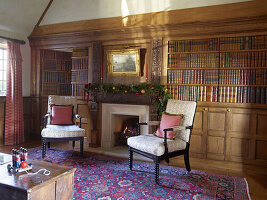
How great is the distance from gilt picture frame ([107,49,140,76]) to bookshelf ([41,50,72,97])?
1.61 m

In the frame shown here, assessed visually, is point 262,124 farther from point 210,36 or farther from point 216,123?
point 210,36

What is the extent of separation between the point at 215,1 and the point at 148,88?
1.84 meters

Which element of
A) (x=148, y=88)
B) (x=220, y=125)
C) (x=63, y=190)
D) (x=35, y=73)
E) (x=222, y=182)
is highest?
(x=35, y=73)

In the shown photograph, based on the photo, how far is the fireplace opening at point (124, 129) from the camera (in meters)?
5.11

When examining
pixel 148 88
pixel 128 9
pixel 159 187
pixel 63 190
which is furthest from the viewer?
pixel 128 9

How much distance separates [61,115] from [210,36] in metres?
3.01

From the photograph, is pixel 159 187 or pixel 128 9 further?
pixel 128 9

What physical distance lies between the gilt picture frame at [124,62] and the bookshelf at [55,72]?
63.6 inches

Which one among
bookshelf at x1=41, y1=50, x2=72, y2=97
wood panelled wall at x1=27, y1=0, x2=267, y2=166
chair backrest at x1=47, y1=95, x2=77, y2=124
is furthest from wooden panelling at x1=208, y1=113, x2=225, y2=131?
bookshelf at x1=41, y1=50, x2=72, y2=97

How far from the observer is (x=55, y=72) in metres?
5.88

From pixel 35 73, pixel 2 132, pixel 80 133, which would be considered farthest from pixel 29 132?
pixel 80 133

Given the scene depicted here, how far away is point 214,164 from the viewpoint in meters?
4.06

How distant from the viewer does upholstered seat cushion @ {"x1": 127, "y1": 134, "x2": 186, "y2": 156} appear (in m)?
3.16

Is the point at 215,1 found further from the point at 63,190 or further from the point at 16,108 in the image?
the point at 16,108
